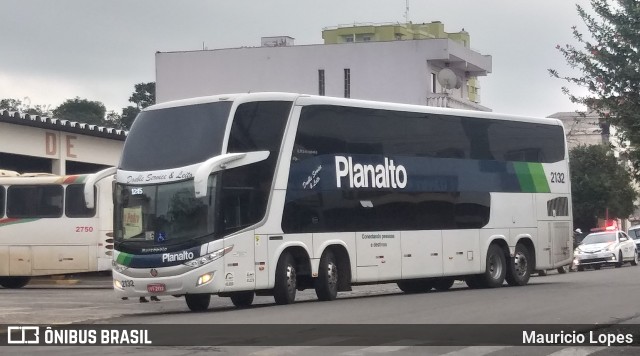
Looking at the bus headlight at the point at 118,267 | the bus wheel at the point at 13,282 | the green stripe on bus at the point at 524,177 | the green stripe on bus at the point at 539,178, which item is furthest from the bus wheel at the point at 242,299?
the bus wheel at the point at 13,282

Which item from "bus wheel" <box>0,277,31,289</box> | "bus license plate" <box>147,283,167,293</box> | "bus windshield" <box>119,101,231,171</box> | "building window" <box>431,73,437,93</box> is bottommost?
"bus wheel" <box>0,277,31,289</box>

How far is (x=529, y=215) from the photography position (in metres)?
29.8

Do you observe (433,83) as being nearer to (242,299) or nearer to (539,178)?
(539,178)

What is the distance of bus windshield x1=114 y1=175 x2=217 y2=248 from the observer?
70.1 ft

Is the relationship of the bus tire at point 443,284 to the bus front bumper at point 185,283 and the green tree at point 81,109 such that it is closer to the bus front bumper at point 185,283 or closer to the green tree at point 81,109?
the bus front bumper at point 185,283

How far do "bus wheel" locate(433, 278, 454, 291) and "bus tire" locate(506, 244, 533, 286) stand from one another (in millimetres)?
1478

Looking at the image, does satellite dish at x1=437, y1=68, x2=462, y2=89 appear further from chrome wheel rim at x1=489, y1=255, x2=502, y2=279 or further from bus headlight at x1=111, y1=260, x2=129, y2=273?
bus headlight at x1=111, y1=260, x2=129, y2=273

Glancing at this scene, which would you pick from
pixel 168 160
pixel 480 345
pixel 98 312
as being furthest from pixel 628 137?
pixel 98 312

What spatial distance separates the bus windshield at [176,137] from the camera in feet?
71.2

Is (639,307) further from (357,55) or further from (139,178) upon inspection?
(357,55)

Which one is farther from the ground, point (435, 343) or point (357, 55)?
point (357, 55)

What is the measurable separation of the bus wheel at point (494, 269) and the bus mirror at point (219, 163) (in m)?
8.40

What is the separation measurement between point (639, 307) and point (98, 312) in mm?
9964

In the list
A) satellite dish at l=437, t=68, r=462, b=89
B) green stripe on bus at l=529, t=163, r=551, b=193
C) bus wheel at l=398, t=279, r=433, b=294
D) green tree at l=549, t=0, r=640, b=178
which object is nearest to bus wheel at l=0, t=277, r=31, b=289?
bus wheel at l=398, t=279, r=433, b=294
